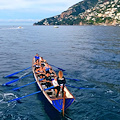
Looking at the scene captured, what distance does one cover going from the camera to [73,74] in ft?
85.4

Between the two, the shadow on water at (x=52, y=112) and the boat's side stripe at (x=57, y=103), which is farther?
the shadow on water at (x=52, y=112)

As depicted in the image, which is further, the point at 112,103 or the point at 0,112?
the point at 112,103

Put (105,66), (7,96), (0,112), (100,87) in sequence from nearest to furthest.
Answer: (0,112)
(7,96)
(100,87)
(105,66)

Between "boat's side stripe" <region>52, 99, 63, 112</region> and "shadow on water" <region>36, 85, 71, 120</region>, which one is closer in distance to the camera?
"boat's side stripe" <region>52, 99, 63, 112</region>

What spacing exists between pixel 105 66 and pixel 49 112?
60.4 feet

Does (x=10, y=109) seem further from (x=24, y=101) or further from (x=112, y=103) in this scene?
(x=112, y=103)

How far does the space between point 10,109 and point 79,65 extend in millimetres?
17980

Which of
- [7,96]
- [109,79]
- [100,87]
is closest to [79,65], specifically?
[109,79]

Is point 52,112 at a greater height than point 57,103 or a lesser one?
lesser

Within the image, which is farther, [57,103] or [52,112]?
[52,112]

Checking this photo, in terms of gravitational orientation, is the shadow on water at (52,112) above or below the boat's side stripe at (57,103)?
below

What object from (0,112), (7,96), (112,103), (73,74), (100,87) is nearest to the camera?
(0,112)

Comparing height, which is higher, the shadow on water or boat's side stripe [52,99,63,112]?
boat's side stripe [52,99,63,112]

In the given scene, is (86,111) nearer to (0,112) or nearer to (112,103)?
(112,103)
